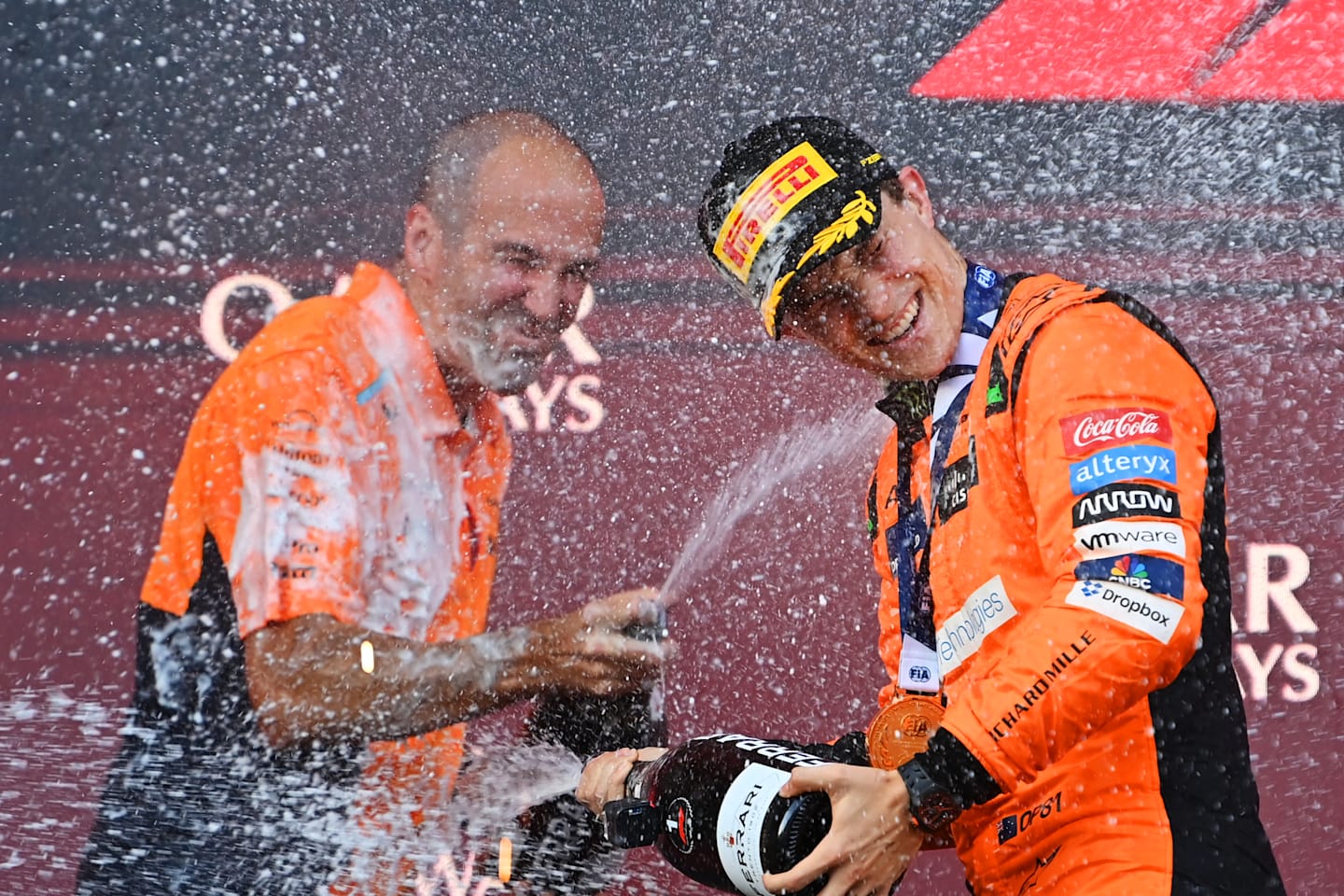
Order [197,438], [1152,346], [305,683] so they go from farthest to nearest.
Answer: [197,438], [305,683], [1152,346]

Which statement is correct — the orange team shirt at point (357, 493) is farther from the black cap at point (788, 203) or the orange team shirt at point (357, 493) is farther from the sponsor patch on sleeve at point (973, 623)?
the sponsor patch on sleeve at point (973, 623)

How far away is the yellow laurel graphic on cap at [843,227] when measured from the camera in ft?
6.37

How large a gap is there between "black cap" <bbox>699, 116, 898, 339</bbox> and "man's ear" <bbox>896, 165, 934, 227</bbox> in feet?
0.30

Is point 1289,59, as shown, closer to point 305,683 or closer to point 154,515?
point 305,683

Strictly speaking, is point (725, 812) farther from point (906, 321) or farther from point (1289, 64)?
point (1289, 64)

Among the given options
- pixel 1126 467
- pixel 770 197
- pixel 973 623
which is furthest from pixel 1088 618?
pixel 770 197

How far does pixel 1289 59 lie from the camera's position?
3105 millimetres

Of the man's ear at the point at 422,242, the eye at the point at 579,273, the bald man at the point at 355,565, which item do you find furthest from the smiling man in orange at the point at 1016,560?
the man's ear at the point at 422,242

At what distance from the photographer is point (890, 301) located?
203 cm

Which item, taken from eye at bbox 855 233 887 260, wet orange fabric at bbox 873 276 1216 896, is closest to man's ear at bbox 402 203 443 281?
eye at bbox 855 233 887 260

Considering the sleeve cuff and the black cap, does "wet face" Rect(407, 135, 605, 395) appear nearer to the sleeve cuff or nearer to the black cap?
the black cap

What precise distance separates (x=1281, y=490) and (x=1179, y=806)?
1.53m

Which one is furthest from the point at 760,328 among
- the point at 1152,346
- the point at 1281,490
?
the point at 1152,346

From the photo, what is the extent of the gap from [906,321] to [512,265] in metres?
1.31
